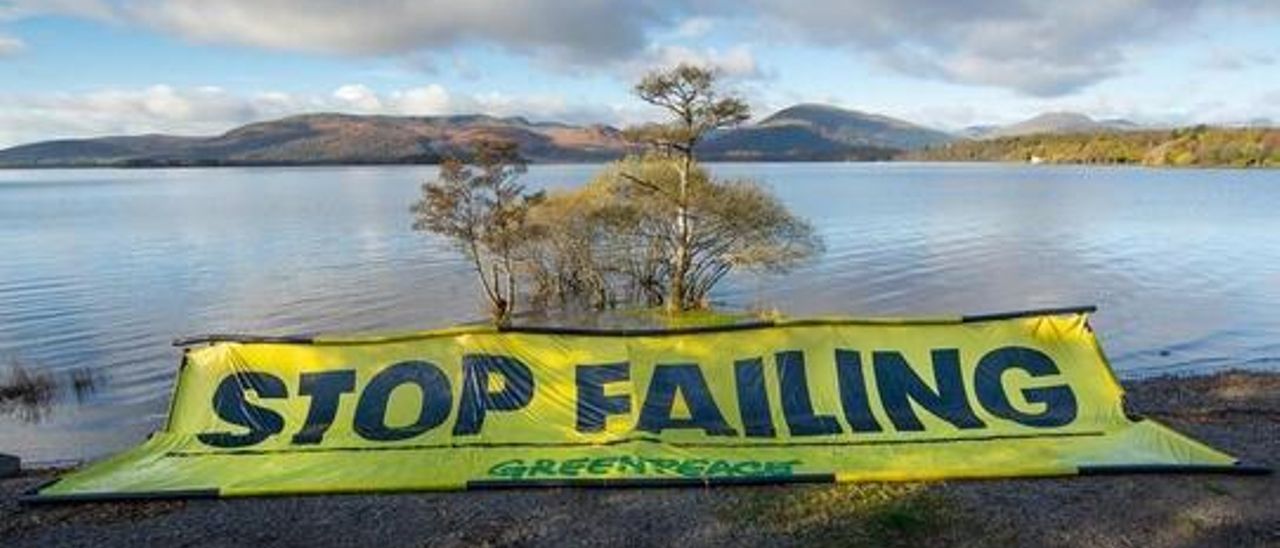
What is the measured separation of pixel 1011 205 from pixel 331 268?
3613 inches

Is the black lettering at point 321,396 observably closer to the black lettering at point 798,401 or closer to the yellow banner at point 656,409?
the yellow banner at point 656,409

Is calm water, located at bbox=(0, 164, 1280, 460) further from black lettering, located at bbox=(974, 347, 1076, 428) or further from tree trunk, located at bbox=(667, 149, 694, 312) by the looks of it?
black lettering, located at bbox=(974, 347, 1076, 428)

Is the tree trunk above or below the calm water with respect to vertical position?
above

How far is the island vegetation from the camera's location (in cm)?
4712

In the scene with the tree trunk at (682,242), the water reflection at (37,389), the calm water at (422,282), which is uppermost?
the tree trunk at (682,242)

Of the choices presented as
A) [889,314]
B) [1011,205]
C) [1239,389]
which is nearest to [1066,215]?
[1011,205]

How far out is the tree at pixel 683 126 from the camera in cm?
4575

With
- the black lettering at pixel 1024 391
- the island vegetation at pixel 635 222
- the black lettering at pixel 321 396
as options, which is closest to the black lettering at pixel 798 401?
the black lettering at pixel 1024 391

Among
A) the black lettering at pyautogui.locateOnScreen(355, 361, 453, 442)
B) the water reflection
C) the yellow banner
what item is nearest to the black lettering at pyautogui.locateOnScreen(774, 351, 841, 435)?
the yellow banner

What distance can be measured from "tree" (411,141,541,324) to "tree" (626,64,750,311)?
7.35 metres

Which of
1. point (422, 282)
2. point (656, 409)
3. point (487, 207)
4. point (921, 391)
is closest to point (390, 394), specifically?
point (656, 409)

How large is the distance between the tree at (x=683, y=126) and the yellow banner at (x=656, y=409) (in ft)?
99.9

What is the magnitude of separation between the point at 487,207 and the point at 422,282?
9.62 m

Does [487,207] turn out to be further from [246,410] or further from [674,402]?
[674,402]
